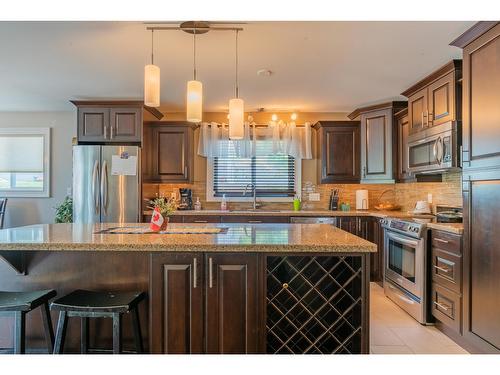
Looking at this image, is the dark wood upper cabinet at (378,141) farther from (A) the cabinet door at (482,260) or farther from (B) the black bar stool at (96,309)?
(B) the black bar stool at (96,309)

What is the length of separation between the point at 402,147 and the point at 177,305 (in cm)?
345

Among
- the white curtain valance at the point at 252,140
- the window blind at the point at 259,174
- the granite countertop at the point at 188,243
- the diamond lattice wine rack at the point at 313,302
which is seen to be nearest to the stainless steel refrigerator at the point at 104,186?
the white curtain valance at the point at 252,140

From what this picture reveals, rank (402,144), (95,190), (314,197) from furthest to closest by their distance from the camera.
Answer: (314,197) → (402,144) → (95,190)

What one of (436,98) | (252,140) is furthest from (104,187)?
(436,98)

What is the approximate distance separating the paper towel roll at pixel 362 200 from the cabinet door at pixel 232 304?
336 cm

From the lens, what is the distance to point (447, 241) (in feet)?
9.08

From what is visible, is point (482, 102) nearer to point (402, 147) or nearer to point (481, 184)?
point (481, 184)

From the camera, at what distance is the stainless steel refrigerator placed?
13.6 ft

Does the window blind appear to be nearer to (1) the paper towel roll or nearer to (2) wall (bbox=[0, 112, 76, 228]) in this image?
(1) the paper towel roll

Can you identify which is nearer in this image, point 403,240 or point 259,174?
point 403,240

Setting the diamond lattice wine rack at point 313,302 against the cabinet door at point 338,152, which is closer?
the diamond lattice wine rack at point 313,302

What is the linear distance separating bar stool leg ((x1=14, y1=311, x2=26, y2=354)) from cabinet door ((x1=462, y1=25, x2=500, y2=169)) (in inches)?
114

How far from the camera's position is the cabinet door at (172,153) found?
4.79 metres

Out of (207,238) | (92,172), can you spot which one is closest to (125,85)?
(92,172)
